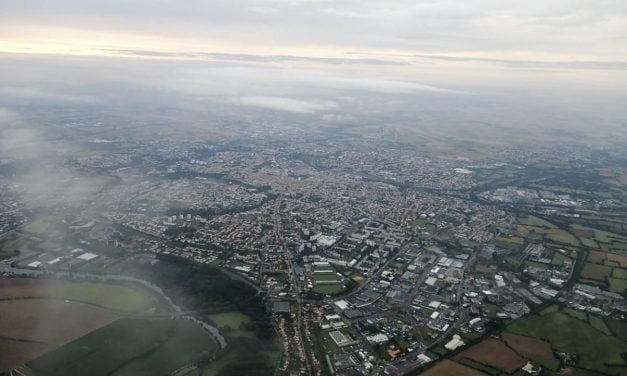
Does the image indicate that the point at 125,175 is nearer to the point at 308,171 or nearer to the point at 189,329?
the point at 308,171

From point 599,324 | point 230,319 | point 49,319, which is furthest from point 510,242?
point 49,319

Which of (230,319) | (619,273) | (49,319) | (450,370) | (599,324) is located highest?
(619,273)

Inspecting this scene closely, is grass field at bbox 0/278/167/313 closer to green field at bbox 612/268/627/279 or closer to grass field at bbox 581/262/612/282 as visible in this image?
grass field at bbox 581/262/612/282

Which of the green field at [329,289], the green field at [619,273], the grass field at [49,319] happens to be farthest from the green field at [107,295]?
the green field at [619,273]

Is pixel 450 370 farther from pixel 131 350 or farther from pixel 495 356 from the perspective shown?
pixel 131 350

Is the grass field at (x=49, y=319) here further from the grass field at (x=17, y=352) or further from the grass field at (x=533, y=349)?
the grass field at (x=533, y=349)

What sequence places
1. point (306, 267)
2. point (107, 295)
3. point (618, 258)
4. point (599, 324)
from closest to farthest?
point (599, 324) → point (107, 295) → point (306, 267) → point (618, 258)
